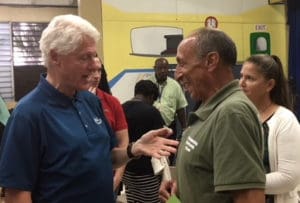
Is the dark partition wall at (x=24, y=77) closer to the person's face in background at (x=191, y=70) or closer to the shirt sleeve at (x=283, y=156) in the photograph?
the shirt sleeve at (x=283, y=156)

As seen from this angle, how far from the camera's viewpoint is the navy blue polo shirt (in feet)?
5.86

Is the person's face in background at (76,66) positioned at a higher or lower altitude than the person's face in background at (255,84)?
higher

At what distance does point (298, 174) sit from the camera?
224 cm

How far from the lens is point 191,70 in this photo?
1722 mm

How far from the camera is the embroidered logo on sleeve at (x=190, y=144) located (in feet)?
5.39

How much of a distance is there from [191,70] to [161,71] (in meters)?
4.61

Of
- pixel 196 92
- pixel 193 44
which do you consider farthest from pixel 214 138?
pixel 193 44

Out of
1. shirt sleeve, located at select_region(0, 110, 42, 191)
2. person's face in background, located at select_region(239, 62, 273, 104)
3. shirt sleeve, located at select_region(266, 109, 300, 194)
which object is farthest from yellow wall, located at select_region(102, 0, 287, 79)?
shirt sleeve, located at select_region(0, 110, 42, 191)

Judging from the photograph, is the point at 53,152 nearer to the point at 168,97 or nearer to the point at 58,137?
the point at 58,137

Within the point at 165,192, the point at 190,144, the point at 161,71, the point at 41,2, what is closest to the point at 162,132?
the point at 165,192

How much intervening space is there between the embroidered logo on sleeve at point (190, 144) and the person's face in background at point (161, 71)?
4640 millimetres

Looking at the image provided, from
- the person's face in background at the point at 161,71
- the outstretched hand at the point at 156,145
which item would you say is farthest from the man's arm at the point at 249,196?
the person's face in background at the point at 161,71

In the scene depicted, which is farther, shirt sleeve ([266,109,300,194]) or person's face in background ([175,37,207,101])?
shirt sleeve ([266,109,300,194])

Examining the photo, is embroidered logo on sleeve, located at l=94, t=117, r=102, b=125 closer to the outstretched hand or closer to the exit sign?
the outstretched hand
